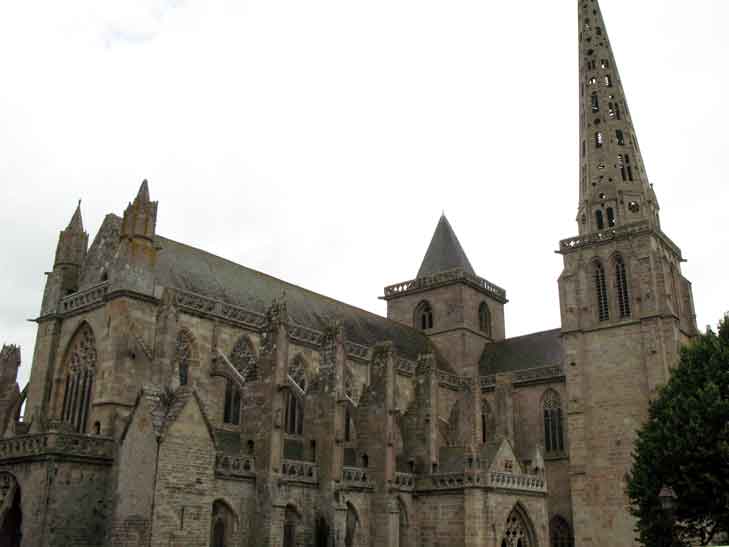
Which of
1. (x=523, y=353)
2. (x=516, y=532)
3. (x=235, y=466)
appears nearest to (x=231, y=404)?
(x=235, y=466)

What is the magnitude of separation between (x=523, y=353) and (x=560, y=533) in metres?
10.9

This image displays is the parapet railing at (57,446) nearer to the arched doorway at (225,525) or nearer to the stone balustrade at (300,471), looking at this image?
the arched doorway at (225,525)

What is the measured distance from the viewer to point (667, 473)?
79.8ft

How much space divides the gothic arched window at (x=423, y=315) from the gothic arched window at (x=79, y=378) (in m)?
25.7

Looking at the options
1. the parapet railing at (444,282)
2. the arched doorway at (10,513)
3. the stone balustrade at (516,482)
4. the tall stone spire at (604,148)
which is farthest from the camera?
the parapet railing at (444,282)

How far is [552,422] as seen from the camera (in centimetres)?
4078

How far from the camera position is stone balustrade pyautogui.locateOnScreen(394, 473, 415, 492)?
31.0m

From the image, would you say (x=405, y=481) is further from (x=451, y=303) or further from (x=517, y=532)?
(x=451, y=303)

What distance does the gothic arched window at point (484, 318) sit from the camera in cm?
5078

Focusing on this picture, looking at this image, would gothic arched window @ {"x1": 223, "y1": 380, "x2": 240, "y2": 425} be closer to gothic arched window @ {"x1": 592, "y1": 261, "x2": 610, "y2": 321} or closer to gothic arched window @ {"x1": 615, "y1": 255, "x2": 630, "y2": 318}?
gothic arched window @ {"x1": 592, "y1": 261, "x2": 610, "y2": 321}

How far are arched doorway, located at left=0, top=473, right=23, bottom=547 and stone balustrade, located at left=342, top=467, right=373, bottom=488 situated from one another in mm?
11038

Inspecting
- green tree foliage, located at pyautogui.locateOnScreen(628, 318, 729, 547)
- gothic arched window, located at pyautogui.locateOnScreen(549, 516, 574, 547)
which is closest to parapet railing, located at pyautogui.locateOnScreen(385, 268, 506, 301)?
gothic arched window, located at pyautogui.locateOnScreen(549, 516, 574, 547)

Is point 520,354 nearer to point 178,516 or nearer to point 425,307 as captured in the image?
point 425,307

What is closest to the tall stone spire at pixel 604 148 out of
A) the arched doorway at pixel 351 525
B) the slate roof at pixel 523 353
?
the slate roof at pixel 523 353
